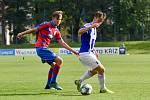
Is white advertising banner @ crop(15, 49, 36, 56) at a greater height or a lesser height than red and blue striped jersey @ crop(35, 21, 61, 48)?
lesser

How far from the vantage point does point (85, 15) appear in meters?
77.6

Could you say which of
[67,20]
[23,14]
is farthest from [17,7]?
[67,20]

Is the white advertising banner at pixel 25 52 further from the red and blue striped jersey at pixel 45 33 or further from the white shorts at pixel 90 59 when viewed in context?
the white shorts at pixel 90 59

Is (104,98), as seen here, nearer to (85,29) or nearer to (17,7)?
(85,29)

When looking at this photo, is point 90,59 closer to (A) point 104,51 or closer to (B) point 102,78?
(B) point 102,78

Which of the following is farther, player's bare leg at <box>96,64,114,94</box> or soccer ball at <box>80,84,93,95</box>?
player's bare leg at <box>96,64,114,94</box>

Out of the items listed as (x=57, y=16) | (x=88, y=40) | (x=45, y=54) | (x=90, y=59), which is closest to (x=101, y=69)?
(x=90, y=59)

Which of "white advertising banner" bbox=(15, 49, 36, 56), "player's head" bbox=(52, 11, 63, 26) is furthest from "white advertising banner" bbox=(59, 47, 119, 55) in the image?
"player's head" bbox=(52, 11, 63, 26)

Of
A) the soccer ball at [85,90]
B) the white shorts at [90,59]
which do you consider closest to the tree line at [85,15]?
the white shorts at [90,59]

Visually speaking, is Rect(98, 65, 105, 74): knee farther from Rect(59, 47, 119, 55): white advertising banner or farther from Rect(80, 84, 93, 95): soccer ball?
Rect(59, 47, 119, 55): white advertising banner

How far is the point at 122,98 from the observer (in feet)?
39.2

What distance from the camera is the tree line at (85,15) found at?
3022 inches

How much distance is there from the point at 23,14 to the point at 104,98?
6861 cm

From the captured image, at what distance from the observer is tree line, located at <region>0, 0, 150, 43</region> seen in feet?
252
